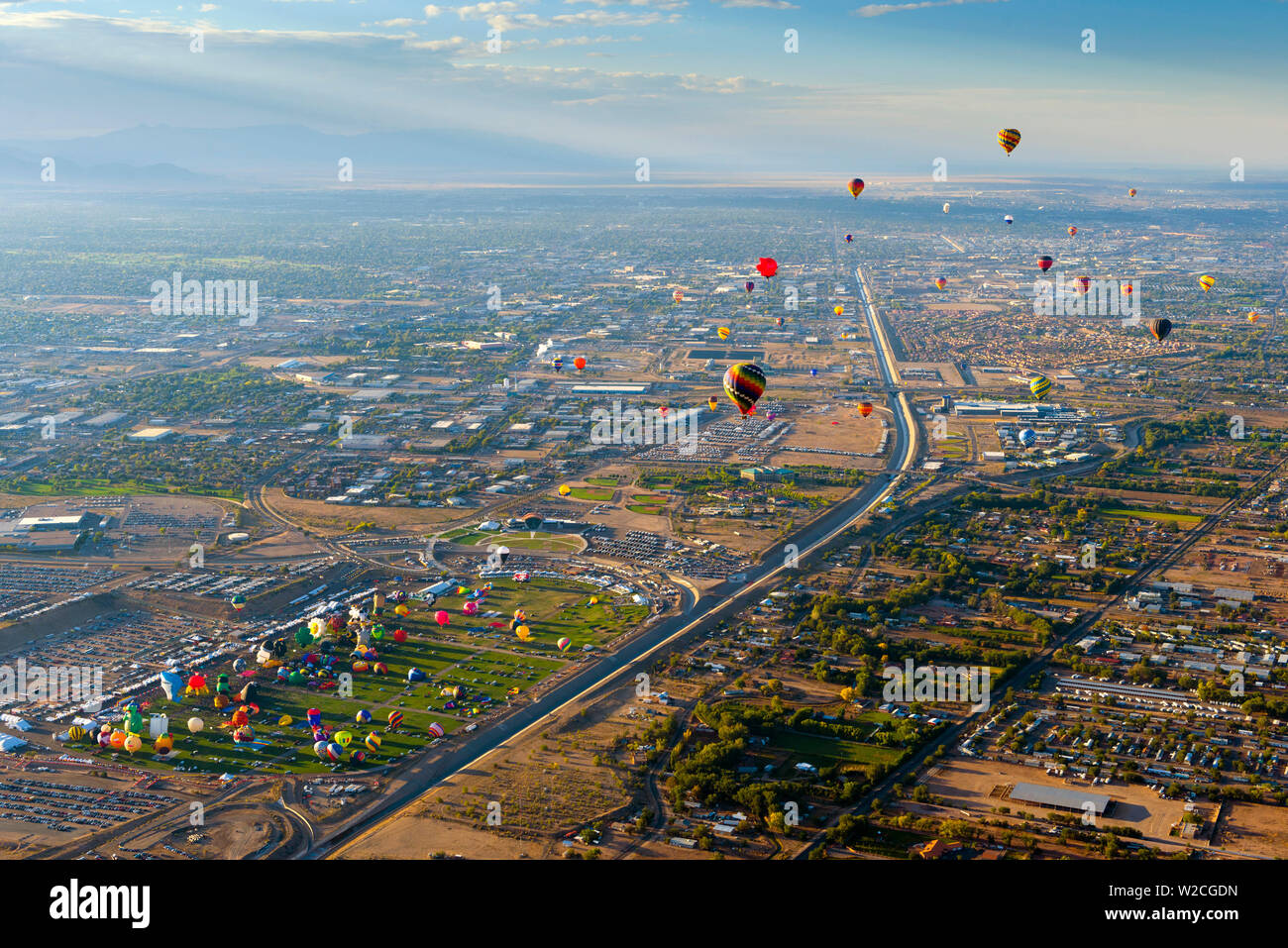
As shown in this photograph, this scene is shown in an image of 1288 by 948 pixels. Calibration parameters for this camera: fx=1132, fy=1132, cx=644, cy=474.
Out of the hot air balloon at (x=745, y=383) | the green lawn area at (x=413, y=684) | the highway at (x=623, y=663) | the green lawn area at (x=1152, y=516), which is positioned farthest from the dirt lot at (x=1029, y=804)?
the green lawn area at (x=1152, y=516)

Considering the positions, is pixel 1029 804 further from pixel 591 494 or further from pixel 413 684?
pixel 591 494

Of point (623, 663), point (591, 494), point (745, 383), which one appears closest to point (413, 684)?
point (623, 663)

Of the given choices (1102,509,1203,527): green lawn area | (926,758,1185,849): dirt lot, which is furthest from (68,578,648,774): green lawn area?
(1102,509,1203,527): green lawn area

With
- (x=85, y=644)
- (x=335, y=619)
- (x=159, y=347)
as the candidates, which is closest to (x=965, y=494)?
(x=335, y=619)

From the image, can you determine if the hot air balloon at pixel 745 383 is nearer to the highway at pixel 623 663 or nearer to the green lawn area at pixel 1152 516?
the highway at pixel 623 663

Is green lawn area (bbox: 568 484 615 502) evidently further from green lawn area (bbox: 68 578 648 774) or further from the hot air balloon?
green lawn area (bbox: 68 578 648 774)

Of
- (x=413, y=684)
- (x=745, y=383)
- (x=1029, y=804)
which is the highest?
(x=745, y=383)
